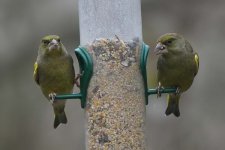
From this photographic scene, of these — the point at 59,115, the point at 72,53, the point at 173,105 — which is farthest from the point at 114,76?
the point at 72,53

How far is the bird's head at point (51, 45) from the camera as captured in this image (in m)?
10.8

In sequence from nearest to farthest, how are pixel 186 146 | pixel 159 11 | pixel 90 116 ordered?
pixel 90 116
pixel 186 146
pixel 159 11

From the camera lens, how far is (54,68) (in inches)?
431

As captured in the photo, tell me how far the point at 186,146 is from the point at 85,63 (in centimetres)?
564

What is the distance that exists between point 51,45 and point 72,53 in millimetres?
5625

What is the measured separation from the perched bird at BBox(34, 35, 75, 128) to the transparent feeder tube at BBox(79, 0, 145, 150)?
0.55 meters

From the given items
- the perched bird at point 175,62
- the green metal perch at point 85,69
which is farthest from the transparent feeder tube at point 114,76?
Result: the perched bird at point 175,62

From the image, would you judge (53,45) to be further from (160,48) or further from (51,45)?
(160,48)

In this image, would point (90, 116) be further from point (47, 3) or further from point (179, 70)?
point (47, 3)

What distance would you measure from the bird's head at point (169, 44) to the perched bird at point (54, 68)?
849 millimetres

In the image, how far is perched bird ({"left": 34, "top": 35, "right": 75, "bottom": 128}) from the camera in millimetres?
10812

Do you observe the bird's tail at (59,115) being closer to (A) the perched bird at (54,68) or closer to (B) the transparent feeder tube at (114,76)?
(A) the perched bird at (54,68)
